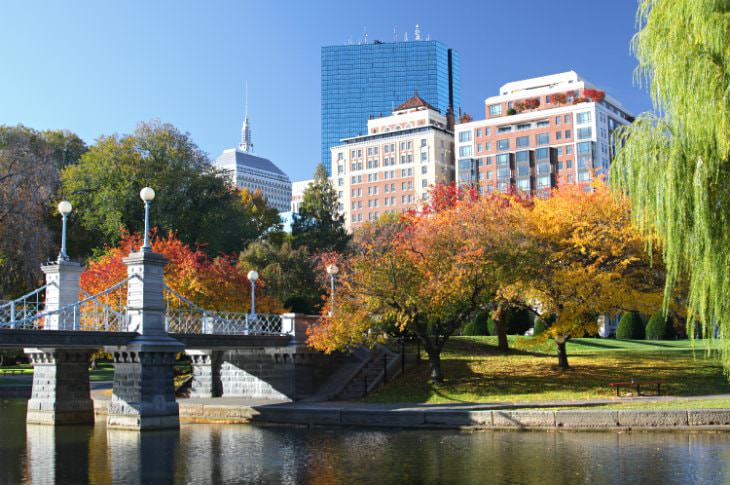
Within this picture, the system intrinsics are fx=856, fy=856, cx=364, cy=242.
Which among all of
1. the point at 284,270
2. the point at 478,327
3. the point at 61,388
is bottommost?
the point at 61,388

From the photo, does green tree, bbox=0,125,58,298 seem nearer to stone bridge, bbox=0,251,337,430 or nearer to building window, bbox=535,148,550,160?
stone bridge, bbox=0,251,337,430

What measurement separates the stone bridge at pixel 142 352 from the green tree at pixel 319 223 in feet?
84.5

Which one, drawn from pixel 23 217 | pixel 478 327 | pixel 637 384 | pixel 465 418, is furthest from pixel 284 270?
pixel 465 418

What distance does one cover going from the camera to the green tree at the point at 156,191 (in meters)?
59.2

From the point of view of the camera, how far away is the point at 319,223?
69.6m

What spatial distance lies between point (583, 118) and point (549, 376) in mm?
86203

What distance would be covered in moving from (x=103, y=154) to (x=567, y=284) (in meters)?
38.9

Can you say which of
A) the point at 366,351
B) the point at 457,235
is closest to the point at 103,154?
the point at 366,351

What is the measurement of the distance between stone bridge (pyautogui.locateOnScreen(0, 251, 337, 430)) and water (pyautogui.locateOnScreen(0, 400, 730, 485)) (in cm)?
186

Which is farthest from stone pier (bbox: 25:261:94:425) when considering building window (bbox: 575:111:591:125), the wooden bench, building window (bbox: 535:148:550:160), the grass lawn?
building window (bbox: 575:111:591:125)

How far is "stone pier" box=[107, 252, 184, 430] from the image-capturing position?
96.6 feet

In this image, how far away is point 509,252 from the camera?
34.3 m

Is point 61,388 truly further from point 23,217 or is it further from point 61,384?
point 23,217

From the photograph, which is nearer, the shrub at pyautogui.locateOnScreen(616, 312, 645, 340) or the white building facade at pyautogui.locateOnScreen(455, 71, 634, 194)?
the shrub at pyautogui.locateOnScreen(616, 312, 645, 340)
